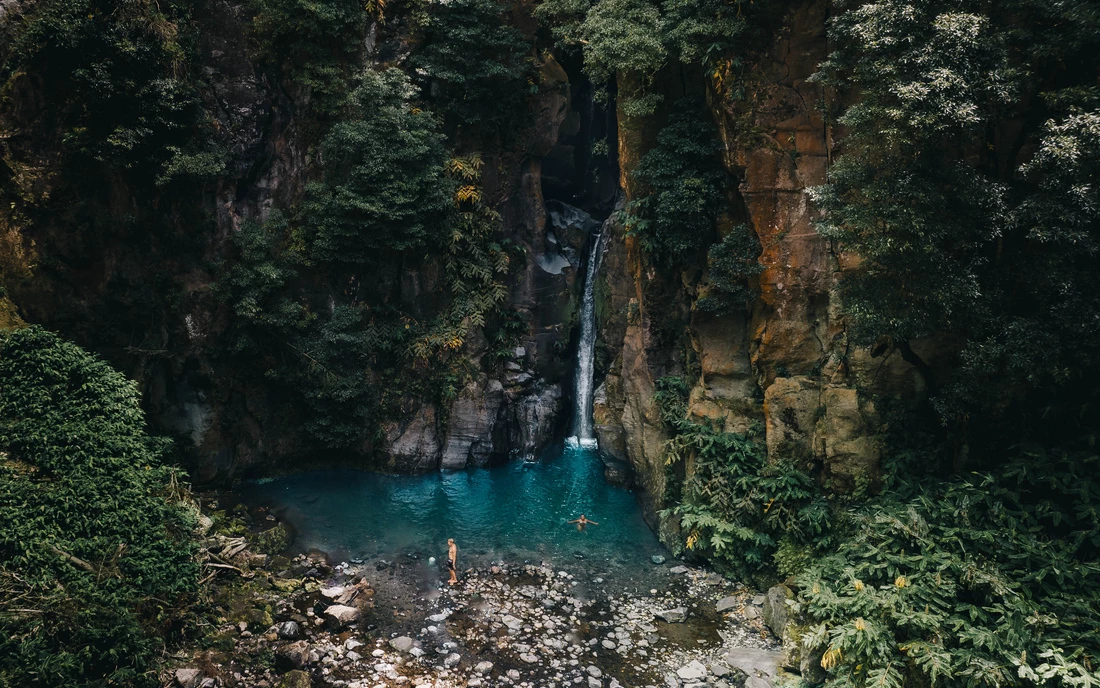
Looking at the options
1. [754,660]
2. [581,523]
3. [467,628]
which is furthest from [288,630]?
[754,660]

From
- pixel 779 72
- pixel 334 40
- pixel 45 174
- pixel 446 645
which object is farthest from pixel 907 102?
pixel 45 174

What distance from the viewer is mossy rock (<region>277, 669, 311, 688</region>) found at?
1180 centimetres

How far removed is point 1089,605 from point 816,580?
4120 millimetres

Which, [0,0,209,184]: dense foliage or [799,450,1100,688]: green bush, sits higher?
[0,0,209,184]: dense foliage

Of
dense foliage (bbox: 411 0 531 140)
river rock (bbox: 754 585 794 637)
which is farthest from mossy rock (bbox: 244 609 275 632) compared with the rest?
dense foliage (bbox: 411 0 531 140)

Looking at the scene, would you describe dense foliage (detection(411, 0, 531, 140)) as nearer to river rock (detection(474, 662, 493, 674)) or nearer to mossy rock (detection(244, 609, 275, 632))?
mossy rock (detection(244, 609, 275, 632))

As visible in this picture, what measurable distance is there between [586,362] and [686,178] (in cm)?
1012

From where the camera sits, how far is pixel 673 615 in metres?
14.6

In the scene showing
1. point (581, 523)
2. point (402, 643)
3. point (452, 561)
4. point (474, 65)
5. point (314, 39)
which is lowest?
point (402, 643)

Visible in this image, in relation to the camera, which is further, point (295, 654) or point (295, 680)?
point (295, 654)

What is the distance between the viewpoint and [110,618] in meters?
10.7

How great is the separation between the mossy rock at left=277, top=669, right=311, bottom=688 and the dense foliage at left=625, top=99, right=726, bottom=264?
1364cm

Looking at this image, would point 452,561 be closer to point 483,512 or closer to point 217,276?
point 483,512

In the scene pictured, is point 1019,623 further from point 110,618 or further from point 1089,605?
point 110,618
